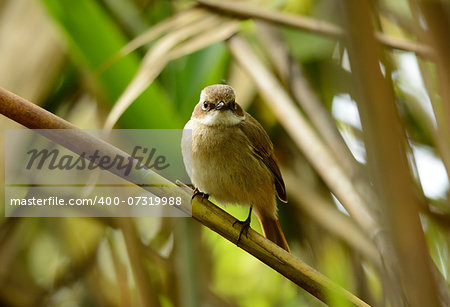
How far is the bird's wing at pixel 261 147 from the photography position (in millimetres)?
1913

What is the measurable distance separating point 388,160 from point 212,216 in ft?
2.50

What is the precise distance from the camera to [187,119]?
6.61ft

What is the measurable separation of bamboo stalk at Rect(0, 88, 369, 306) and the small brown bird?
509 millimetres

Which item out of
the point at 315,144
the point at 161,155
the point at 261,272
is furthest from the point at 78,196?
the point at 315,144

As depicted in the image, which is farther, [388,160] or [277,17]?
[277,17]

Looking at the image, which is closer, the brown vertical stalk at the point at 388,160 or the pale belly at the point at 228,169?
the brown vertical stalk at the point at 388,160

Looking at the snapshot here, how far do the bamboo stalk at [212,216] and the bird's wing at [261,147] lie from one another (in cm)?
62

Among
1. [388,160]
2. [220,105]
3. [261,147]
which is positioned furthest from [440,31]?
[261,147]

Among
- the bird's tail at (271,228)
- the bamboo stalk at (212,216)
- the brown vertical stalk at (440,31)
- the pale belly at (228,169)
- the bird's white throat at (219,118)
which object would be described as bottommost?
the brown vertical stalk at (440,31)

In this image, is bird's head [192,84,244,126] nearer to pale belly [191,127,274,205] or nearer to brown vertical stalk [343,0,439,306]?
pale belly [191,127,274,205]

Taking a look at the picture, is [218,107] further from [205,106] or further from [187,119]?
[187,119]

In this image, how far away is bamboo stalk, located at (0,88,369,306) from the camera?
3.40 feet

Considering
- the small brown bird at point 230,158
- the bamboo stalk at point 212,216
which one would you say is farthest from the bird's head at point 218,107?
the bamboo stalk at point 212,216

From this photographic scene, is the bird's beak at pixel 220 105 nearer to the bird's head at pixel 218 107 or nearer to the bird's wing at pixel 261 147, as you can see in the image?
the bird's head at pixel 218 107
